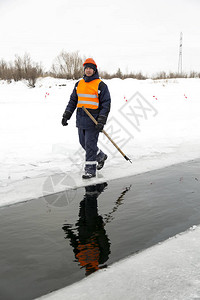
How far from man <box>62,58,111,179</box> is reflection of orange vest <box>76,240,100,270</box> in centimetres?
203

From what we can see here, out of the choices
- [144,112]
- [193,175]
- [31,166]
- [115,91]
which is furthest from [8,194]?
[115,91]

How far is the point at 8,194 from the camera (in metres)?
3.88

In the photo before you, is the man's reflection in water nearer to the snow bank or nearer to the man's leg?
the snow bank

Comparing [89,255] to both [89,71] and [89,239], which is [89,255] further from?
[89,71]

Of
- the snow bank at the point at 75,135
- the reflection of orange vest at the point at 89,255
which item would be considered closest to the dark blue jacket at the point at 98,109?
the snow bank at the point at 75,135

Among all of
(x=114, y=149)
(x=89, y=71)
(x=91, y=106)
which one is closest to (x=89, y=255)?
(x=91, y=106)

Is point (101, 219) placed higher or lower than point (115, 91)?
lower

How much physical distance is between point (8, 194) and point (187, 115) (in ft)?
32.5

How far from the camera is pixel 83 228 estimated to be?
9.57ft

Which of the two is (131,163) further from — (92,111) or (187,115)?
(187,115)

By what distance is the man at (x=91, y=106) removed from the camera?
177 inches

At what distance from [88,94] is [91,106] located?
0.18m

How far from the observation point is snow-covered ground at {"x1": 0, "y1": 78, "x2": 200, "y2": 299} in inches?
81.9

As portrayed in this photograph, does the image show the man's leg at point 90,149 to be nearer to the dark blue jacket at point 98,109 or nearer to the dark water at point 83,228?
the dark blue jacket at point 98,109
